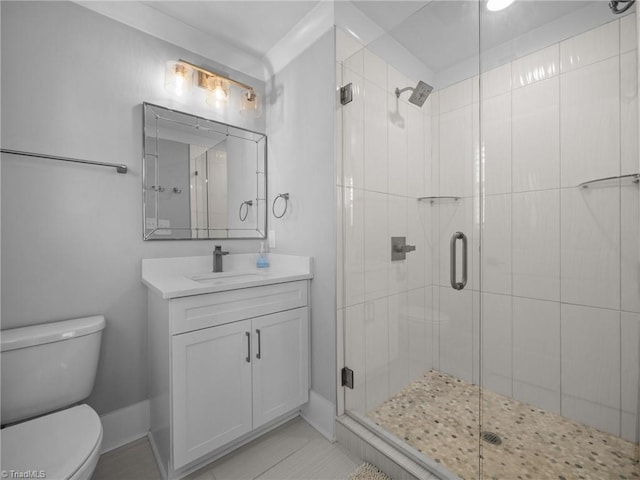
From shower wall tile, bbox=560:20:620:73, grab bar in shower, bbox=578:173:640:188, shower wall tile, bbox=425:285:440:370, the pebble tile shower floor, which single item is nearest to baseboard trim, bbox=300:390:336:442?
the pebble tile shower floor

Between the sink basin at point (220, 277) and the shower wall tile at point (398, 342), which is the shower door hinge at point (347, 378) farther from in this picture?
the sink basin at point (220, 277)

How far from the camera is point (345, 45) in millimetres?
1684

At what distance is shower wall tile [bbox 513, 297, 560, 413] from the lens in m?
1.40

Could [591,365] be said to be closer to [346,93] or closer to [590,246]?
[590,246]

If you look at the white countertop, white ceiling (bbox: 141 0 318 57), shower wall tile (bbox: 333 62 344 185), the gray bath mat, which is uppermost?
white ceiling (bbox: 141 0 318 57)

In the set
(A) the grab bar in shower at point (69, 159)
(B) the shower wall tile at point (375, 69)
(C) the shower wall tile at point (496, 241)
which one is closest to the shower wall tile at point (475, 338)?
(C) the shower wall tile at point (496, 241)

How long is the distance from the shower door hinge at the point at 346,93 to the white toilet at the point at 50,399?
1731mm

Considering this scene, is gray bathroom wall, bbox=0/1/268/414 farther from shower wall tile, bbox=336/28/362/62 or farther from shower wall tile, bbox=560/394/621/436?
shower wall tile, bbox=560/394/621/436

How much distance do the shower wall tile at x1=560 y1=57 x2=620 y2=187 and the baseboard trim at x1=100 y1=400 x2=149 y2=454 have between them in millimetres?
2493

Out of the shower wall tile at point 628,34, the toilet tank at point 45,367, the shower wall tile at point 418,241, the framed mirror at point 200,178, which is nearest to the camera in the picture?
the shower wall tile at point 628,34

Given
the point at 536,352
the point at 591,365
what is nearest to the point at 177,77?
the point at 536,352

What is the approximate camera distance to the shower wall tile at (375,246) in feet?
5.53

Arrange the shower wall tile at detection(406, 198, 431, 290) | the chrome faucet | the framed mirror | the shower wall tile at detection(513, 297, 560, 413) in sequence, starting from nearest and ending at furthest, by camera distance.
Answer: the shower wall tile at detection(513, 297, 560, 413) → the shower wall tile at detection(406, 198, 431, 290) → the framed mirror → the chrome faucet

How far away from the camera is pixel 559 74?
1.30 meters
